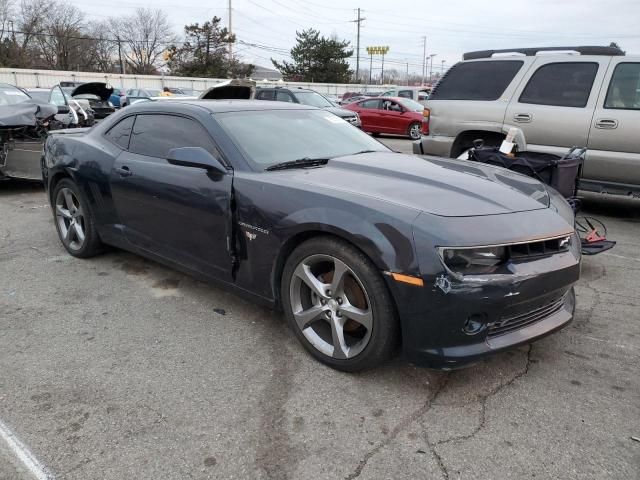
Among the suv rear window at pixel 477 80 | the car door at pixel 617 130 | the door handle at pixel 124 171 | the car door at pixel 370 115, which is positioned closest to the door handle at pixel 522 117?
the suv rear window at pixel 477 80

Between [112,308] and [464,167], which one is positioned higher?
[464,167]

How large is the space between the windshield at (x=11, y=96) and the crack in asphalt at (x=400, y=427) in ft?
26.7

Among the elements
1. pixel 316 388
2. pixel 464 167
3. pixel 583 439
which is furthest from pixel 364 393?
pixel 464 167

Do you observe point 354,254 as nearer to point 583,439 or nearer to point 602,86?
point 583,439

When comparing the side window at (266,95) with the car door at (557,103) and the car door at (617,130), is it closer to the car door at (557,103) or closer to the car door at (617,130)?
the car door at (557,103)

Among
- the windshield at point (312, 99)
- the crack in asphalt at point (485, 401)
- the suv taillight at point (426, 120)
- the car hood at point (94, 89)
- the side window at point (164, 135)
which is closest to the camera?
the crack in asphalt at point (485, 401)

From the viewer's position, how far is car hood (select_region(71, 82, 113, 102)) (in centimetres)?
1037

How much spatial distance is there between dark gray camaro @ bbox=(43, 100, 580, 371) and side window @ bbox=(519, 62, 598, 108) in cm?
311

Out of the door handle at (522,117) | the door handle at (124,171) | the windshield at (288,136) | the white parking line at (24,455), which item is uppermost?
the door handle at (522,117)

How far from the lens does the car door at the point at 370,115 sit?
18.1 meters

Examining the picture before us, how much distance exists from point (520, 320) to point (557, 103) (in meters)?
4.46

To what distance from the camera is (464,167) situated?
11.9 ft

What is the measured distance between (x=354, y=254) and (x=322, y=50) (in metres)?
61.2

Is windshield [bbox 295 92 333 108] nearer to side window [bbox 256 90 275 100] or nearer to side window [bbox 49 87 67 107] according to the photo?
side window [bbox 256 90 275 100]
